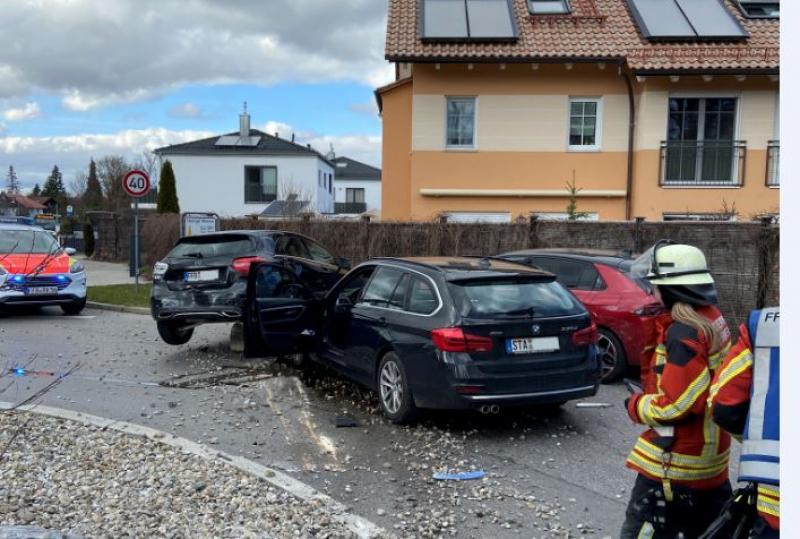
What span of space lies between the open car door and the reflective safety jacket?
522 cm

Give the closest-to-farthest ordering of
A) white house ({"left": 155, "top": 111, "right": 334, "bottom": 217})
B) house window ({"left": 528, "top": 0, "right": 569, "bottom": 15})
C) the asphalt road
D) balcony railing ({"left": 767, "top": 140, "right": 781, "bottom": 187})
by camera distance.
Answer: the asphalt road → balcony railing ({"left": 767, "top": 140, "right": 781, "bottom": 187}) → house window ({"left": 528, "top": 0, "right": 569, "bottom": 15}) → white house ({"left": 155, "top": 111, "right": 334, "bottom": 217})

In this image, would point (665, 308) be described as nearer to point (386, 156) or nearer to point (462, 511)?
point (462, 511)

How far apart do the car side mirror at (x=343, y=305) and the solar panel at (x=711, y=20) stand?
14808 mm

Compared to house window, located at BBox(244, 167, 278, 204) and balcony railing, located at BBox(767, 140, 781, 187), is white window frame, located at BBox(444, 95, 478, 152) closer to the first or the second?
balcony railing, located at BBox(767, 140, 781, 187)

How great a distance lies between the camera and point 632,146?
18438 millimetres

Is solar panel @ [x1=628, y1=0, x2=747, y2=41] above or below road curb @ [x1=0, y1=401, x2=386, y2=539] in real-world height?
above

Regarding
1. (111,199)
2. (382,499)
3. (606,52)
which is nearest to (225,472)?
(382,499)

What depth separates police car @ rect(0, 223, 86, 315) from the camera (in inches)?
477

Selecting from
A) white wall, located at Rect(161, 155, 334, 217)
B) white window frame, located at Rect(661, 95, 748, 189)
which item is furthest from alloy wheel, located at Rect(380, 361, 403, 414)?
white wall, located at Rect(161, 155, 334, 217)

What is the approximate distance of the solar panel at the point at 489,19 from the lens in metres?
18.2

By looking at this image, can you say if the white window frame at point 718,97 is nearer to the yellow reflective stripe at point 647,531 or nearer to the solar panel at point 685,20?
the solar panel at point 685,20

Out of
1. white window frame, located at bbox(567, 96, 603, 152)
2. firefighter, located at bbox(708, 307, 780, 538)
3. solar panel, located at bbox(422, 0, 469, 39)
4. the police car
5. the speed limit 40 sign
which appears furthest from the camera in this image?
white window frame, located at bbox(567, 96, 603, 152)

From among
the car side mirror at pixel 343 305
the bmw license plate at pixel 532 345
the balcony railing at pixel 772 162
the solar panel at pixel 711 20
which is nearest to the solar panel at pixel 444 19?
the solar panel at pixel 711 20

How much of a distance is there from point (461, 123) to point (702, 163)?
6441 mm
